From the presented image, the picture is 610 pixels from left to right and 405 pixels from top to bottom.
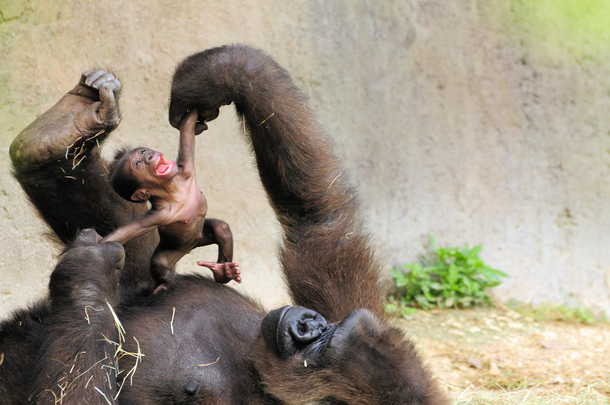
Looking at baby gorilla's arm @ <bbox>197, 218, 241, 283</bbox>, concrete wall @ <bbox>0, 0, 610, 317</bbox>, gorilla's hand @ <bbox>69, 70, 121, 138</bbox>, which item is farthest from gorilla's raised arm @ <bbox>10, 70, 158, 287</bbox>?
concrete wall @ <bbox>0, 0, 610, 317</bbox>

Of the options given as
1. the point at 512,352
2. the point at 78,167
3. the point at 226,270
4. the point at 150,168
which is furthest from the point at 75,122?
the point at 512,352

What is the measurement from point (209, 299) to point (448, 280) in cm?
336

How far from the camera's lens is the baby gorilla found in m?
2.59

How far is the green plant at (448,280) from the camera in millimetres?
5730

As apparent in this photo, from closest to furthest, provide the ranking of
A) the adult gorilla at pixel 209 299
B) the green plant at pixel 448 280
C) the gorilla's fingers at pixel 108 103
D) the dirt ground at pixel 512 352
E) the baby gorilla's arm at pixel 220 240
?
1. the adult gorilla at pixel 209 299
2. the gorilla's fingers at pixel 108 103
3. the baby gorilla's arm at pixel 220 240
4. the dirt ground at pixel 512 352
5. the green plant at pixel 448 280

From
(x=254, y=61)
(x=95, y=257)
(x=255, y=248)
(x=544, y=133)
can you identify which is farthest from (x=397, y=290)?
(x=95, y=257)

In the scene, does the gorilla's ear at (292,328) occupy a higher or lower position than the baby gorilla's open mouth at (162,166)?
lower

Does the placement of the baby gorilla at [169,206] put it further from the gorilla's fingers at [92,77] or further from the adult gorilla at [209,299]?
the gorilla's fingers at [92,77]

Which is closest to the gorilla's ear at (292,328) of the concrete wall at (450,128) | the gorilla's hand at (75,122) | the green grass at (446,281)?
the gorilla's hand at (75,122)

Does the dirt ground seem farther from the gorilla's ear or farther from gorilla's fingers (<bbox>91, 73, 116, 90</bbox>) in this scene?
gorilla's fingers (<bbox>91, 73, 116, 90</bbox>)

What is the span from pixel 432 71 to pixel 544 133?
1241 millimetres

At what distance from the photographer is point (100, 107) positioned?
2.76m

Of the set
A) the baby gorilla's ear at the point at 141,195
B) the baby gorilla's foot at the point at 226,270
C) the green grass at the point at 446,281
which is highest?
the baby gorilla's ear at the point at 141,195

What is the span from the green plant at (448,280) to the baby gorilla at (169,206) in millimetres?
3126
